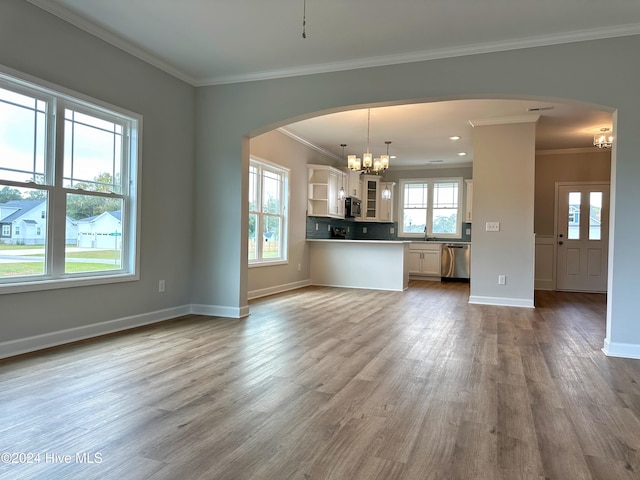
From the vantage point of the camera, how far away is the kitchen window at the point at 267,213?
627 centimetres

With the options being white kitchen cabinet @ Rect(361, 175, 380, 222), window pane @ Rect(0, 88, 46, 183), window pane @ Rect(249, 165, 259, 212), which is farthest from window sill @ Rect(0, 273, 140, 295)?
white kitchen cabinet @ Rect(361, 175, 380, 222)

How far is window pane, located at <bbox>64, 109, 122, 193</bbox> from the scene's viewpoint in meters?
3.53

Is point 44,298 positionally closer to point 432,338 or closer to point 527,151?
point 432,338

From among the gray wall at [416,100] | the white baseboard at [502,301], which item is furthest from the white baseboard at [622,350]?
the white baseboard at [502,301]

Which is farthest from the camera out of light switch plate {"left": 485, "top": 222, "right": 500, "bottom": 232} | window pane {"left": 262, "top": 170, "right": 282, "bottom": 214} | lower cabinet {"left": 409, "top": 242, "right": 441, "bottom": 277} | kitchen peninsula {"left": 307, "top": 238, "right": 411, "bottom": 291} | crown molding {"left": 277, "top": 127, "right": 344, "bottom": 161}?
lower cabinet {"left": 409, "top": 242, "right": 441, "bottom": 277}

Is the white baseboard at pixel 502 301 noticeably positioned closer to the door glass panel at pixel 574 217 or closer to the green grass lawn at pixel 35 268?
the door glass panel at pixel 574 217

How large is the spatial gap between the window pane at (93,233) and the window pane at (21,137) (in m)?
0.39

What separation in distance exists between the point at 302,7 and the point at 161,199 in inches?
95.8

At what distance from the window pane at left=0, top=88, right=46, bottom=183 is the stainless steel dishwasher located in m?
8.08

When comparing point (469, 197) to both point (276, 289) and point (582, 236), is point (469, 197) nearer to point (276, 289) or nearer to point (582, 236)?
point (582, 236)

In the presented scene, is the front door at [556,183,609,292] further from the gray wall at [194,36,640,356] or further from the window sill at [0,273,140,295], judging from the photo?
the window sill at [0,273,140,295]

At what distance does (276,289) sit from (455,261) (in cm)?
465

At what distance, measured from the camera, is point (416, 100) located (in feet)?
13.2

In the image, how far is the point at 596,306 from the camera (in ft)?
19.9
